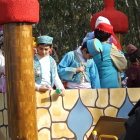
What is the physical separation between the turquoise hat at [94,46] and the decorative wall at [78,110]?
39cm

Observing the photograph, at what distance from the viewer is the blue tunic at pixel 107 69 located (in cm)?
562

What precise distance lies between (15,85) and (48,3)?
30.3 feet

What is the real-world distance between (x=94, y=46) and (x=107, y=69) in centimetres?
34

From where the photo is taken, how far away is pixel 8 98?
5172mm

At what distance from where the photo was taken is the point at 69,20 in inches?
587

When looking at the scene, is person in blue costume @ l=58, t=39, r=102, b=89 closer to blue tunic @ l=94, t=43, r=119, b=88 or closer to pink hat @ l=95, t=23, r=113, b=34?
blue tunic @ l=94, t=43, r=119, b=88

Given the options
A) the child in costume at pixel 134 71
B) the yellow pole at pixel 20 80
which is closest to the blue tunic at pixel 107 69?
the child in costume at pixel 134 71

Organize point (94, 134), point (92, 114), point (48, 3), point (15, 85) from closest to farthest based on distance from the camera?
point (94, 134), point (15, 85), point (92, 114), point (48, 3)

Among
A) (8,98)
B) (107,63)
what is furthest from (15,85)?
(107,63)

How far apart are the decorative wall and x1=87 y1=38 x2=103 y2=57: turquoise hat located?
15.4 inches

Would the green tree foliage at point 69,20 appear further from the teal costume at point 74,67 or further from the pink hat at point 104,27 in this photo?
the teal costume at point 74,67

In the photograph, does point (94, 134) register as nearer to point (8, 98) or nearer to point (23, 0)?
point (8, 98)

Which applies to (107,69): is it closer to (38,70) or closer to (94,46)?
(94,46)

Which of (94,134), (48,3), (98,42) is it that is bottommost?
(94,134)
